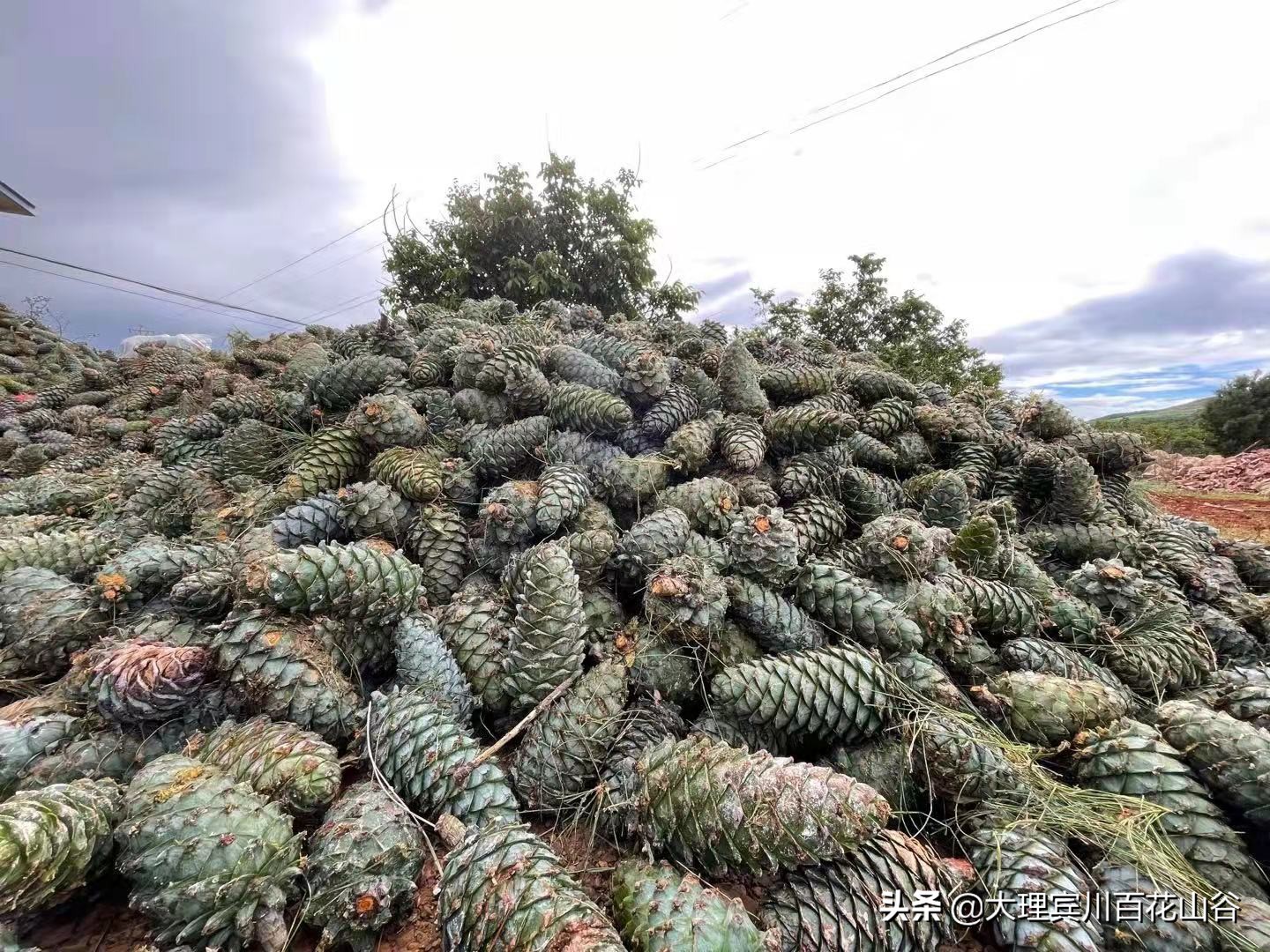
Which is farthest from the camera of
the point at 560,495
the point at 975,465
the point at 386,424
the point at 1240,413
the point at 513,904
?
the point at 1240,413

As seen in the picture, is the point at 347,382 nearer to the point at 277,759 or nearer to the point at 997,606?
the point at 277,759

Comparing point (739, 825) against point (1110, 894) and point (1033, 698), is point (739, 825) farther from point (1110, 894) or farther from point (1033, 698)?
point (1033, 698)

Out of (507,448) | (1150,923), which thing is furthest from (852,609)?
(507,448)

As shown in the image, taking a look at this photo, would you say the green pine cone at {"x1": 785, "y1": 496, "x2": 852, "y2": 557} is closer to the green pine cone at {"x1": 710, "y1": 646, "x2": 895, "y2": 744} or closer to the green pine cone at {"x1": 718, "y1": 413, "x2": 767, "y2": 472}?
the green pine cone at {"x1": 718, "y1": 413, "x2": 767, "y2": 472}

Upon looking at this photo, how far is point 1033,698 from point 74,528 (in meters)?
4.32

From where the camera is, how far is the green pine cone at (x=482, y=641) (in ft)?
5.85

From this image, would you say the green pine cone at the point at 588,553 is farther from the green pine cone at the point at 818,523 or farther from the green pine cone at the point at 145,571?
the green pine cone at the point at 145,571

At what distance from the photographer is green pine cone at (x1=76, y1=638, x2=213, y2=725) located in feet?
4.83

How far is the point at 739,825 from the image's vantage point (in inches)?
49.8

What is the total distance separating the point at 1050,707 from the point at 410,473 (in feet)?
8.35

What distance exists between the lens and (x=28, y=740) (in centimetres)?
147

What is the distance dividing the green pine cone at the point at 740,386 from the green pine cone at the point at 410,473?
168cm

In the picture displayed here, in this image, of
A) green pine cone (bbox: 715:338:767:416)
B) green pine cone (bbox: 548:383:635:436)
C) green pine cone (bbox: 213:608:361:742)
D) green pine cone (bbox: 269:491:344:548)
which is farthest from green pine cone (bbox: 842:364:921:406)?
green pine cone (bbox: 213:608:361:742)

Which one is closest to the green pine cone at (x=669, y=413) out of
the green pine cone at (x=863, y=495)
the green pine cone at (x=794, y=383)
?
the green pine cone at (x=794, y=383)
